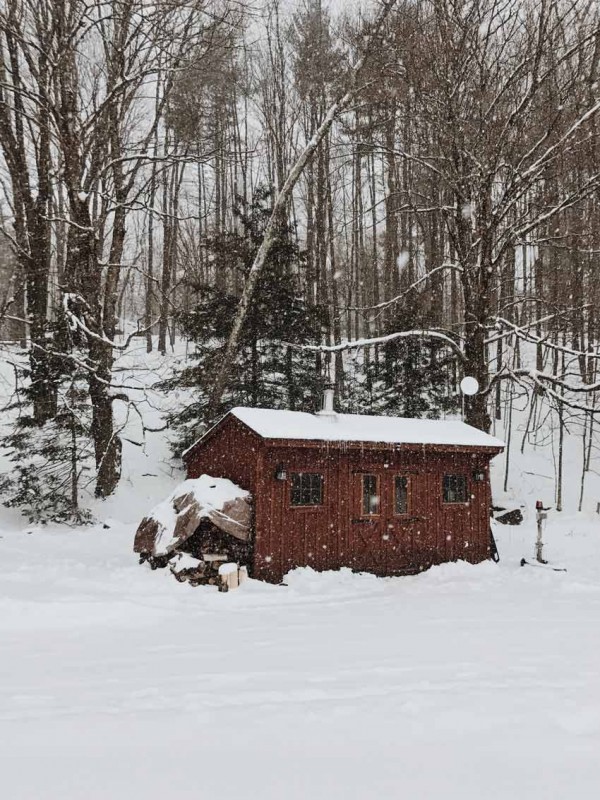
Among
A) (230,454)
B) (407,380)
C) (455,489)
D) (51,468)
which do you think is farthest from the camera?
(407,380)

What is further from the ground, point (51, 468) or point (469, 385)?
point (469, 385)

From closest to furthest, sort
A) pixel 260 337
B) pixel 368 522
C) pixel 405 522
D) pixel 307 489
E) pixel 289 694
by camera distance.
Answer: pixel 289 694 → pixel 307 489 → pixel 368 522 → pixel 405 522 → pixel 260 337

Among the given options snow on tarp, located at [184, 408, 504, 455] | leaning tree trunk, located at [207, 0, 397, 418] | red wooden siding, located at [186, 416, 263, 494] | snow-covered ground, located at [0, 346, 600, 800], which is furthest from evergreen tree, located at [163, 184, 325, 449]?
snow-covered ground, located at [0, 346, 600, 800]

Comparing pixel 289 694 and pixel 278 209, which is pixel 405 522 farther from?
pixel 278 209

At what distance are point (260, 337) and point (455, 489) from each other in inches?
306

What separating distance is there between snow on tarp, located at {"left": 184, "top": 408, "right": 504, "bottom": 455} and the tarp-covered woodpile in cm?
124

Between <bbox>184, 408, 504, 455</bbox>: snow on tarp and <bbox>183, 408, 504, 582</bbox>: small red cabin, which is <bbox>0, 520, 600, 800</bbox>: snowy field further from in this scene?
<bbox>184, 408, 504, 455</bbox>: snow on tarp

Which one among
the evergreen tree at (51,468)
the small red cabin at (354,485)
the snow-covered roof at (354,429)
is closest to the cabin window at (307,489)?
the small red cabin at (354,485)

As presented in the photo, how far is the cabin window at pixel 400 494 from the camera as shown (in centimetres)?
1174

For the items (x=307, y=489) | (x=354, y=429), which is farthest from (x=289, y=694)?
(x=354, y=429)

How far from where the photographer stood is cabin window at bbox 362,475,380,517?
11.4 metres

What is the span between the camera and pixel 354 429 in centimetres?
1145

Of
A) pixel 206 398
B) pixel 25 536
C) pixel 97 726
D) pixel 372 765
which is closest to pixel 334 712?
pixel 372 765

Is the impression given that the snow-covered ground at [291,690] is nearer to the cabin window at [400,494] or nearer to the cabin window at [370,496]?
the cabin window at [370,496]
